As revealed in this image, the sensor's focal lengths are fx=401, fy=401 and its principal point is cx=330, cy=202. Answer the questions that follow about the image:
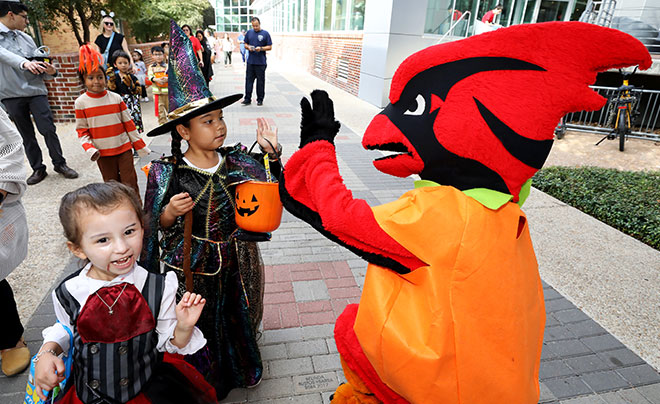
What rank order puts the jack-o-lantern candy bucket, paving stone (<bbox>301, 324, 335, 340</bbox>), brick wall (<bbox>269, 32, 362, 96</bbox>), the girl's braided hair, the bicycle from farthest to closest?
brick wall (<bbox>269, 32, 362, 96</bbox>), the bicycle, paving stone (<bbox>301, 324, 335, 340</bbox>), the girl's braided hair, the jack-o-lantern candy bucket

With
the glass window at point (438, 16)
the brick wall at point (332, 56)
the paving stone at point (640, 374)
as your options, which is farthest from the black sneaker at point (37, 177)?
the glass window at point (438, 16)

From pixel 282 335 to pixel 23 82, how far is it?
4897 millimetres

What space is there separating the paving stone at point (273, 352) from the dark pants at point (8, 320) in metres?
1.53

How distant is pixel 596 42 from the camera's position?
118cm

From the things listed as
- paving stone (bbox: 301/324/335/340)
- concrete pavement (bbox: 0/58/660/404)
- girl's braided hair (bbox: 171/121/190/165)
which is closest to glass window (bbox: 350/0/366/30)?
concrete pavement (bbox: 0/58/660/404)

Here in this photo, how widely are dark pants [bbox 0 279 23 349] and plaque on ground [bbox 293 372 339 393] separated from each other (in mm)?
1768

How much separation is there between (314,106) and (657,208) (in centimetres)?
586

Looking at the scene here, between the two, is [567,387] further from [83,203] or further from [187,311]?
[83,203]

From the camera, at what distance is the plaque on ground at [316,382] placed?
2.56 m

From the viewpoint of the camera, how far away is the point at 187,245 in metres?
1.96

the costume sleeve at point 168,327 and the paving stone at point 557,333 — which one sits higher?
the costume sleeve at point 168,327

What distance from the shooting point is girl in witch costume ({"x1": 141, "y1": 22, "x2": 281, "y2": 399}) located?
191cm

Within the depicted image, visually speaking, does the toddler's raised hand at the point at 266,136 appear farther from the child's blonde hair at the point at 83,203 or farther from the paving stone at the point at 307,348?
the paving stone at the point at 307,348

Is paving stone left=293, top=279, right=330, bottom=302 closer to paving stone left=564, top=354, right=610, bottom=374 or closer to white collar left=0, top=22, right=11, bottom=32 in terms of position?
paving stone left=564, top=354, right=610, bottom=374
